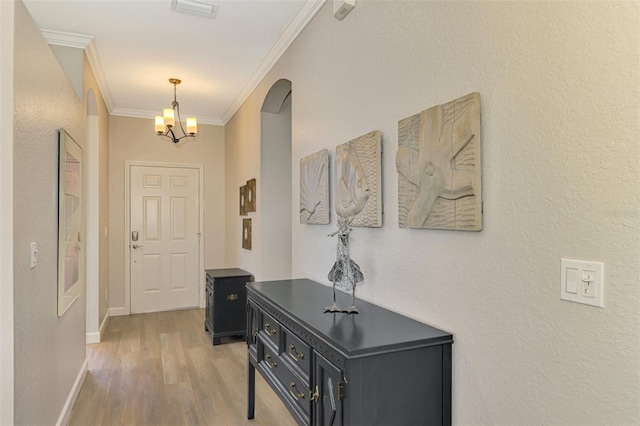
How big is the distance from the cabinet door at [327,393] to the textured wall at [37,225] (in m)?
1.19

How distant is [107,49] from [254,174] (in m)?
1.72

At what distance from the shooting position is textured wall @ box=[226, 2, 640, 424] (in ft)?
3.26

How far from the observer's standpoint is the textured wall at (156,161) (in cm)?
535

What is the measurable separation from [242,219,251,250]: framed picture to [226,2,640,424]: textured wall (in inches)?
107

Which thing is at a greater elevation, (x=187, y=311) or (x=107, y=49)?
(x=107, y=49)

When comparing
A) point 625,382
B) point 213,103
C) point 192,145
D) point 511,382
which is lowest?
point 511,382

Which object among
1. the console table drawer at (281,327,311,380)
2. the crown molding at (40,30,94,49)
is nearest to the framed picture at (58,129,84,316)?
the crown molding at (40,30,94,49)

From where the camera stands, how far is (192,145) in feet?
18.8

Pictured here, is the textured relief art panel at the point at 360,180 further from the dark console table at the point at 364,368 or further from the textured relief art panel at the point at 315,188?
the dark console table at the point at 364,368

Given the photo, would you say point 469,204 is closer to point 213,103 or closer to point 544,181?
point 544,181

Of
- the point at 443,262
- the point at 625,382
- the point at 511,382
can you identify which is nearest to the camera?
the point at 625,382

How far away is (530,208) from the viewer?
1.21m

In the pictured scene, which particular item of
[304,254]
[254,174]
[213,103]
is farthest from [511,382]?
[213,103]

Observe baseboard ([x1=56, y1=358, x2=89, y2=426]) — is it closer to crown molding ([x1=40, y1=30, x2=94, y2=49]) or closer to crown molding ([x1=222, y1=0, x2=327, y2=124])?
crown molding ([x1=40, y1=30, x2=94, y2=49])
